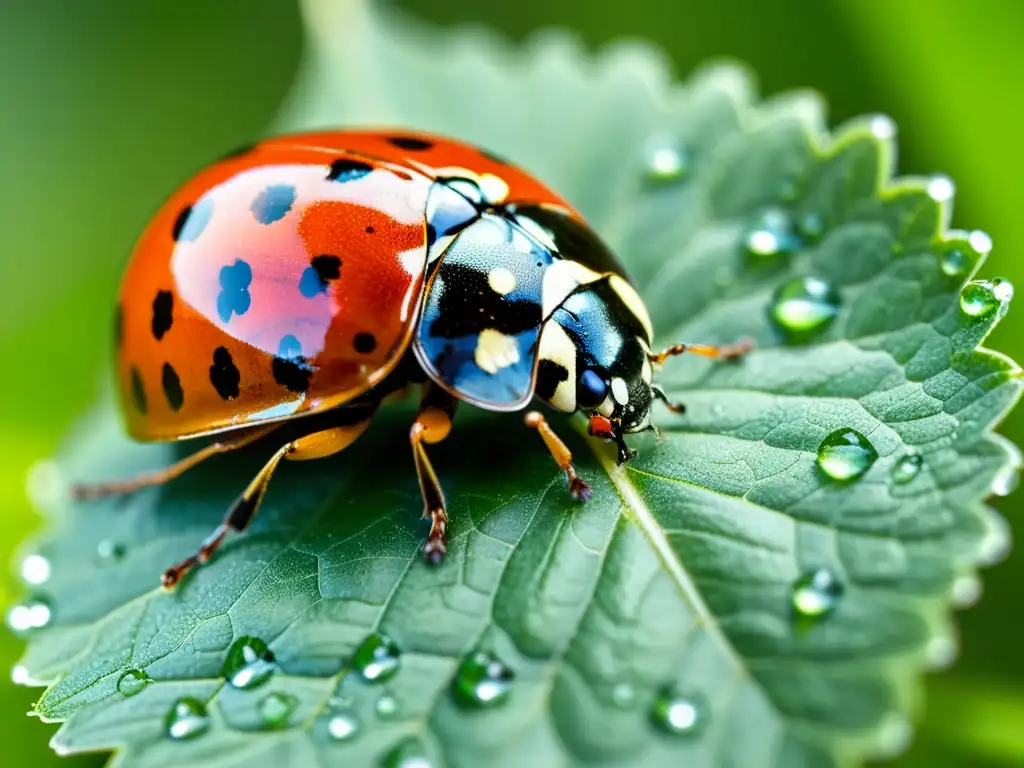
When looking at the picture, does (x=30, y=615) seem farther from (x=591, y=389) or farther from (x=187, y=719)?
(x=591, y=389)

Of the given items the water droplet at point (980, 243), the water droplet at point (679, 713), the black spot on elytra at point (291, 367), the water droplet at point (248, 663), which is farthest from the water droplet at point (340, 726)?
the water droplet at point (980, 243)

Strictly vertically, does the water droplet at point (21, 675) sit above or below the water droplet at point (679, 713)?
below

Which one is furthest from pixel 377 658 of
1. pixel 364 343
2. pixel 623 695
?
pixel 364 343

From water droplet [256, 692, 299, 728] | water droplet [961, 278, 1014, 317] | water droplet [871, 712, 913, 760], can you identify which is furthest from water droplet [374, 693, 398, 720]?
water droplet [961, 278, 1014, 317]

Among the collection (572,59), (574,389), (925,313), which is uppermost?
(572,59)

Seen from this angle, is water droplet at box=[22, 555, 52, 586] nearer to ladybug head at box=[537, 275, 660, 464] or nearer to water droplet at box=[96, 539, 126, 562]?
water droplet at box=[96, 539, 126, 562]

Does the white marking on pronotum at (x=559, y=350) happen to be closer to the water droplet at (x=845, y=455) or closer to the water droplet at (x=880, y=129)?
the water droplet at (x=845, y=455)

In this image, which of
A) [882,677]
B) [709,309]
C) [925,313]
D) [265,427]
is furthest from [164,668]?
[925,313]

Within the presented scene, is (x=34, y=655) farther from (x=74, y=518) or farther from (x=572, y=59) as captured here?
(x=572, y=59)
